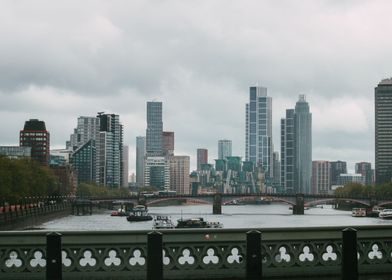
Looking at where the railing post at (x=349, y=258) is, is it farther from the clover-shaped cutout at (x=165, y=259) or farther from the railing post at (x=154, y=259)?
the clover-shaped cutout at (x=165, y=259)

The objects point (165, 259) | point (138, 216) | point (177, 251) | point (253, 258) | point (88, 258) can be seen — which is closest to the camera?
point (253, 258)

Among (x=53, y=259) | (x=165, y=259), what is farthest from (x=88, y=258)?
(x=53, y=259)

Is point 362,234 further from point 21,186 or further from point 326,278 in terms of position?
point 21,186

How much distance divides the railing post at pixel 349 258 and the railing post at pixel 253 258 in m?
1.93

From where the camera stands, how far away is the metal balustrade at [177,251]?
779 inches

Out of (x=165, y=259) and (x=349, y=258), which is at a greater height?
(x=349, y=258)

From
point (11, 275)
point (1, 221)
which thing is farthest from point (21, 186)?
point (11, 275)

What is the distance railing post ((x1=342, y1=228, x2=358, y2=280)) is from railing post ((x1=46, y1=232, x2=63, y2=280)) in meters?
6.38

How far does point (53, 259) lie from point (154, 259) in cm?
225

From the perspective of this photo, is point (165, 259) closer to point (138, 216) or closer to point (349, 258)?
point (349, 258)

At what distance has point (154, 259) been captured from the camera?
16344mm

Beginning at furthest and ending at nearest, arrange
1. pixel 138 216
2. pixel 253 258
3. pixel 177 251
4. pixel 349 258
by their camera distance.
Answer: pixel 138 216 → pixel 177 251 → pixel 349 258 → pixel 253 258

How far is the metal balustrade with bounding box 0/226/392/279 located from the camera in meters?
19.8

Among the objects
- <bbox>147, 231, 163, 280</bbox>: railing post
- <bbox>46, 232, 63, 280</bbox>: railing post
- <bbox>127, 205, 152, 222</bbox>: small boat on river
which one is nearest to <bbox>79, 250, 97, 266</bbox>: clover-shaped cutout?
<bbox>46, 232, 63, 280</bbox>: railing post
